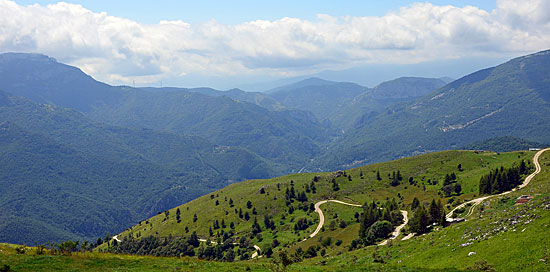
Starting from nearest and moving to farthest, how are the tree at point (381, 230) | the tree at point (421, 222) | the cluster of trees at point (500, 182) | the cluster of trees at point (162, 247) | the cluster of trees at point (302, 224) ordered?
the tree at point (421, 222) < the tree at point (381, 230) < the cluster of trees at point (500, 182) < the cluster of trees at point (302, 224) < the cluster of trees at point (162, 247)

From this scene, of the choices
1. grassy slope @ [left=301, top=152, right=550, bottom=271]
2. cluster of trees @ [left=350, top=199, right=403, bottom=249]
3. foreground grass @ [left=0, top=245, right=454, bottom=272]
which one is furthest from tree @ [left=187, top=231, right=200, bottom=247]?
foreground grass @ [left=0, top=245, right=454, bottom=272]

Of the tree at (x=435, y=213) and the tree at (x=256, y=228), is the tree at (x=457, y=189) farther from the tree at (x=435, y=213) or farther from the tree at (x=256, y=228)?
the tree at (x=256, y=228)

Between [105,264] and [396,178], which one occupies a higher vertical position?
[105,264]

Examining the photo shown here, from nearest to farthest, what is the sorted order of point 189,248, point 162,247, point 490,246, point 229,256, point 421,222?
point 490,246
point 421,222
point 229,256
point 189,248
point 162,247

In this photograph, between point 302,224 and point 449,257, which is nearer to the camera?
point 449,257

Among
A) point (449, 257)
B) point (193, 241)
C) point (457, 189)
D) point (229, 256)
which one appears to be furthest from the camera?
point (193, 241)

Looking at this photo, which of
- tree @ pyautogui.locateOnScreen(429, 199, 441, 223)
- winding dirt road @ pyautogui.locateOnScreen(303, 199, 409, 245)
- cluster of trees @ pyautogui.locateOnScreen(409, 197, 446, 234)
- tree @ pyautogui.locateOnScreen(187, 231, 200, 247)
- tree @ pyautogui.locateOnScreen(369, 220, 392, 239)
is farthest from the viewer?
tree @ pyautogui.locateOnScreen(187, 231, 200, 247)

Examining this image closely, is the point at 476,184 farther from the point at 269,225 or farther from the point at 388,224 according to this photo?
the point at 269,225

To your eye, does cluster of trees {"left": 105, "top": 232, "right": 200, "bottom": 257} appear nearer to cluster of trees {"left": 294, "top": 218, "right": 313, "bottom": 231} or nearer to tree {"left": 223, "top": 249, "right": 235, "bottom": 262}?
tree {"left": 223, "top": 249, "right": 235, "bottom": 262}

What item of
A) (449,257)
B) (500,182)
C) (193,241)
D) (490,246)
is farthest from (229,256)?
(490,246)

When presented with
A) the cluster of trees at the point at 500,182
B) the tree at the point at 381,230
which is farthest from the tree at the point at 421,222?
the cluster of trees at the point at 500,182

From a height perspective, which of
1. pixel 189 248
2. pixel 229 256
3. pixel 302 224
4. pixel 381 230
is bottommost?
pixel 189 248

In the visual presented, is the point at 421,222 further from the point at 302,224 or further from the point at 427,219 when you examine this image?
the point at 302,224

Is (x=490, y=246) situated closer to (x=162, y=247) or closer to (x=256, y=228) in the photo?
(x=256, y=228)
